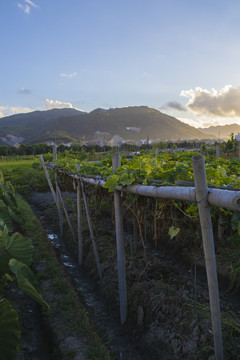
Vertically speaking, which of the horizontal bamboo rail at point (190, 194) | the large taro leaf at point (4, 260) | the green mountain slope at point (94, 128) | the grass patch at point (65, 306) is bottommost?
the grass patch at point (65, 306)

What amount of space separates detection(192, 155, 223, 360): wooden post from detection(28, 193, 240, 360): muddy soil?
60 centimetres

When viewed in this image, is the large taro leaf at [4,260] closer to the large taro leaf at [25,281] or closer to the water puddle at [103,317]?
the large taro leaf at [25,281]

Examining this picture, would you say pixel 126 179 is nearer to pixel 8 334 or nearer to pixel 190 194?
pixel 190 194

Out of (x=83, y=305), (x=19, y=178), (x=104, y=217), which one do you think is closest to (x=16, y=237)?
(x=83, y=305)

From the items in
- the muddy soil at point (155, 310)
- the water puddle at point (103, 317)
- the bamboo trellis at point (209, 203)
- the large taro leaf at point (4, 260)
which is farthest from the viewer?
the water puddle at point (103, 317)

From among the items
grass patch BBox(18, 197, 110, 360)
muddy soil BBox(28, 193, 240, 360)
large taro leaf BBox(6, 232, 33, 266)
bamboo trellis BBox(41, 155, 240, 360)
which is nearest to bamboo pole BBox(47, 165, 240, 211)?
bamboo trellis BBox(41, 155, 240, 360)

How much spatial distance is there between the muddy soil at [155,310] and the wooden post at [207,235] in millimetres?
603

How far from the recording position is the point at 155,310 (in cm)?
345

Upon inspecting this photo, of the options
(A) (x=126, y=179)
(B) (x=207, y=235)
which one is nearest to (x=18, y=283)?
(B) (x=207, y=235)

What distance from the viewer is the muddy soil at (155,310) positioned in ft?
9.20

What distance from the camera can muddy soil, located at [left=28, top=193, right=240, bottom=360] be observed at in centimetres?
280

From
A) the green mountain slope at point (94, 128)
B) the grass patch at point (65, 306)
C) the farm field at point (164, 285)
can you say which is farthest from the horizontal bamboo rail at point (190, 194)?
the green mountain slope at point (94, 128)

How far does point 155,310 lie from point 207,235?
1.86 meters

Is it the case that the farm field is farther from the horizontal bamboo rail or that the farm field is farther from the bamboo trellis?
the bamboo trellis
